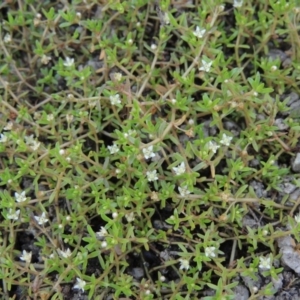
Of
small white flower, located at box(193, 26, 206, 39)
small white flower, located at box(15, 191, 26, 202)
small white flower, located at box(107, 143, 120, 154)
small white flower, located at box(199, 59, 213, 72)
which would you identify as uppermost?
small white flower, located at box(193, 26, 206, 39)

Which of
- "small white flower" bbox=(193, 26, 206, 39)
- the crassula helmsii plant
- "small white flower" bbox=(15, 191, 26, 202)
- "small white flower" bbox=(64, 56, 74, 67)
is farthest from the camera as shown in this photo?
"small white flower" bbox=(64, 56, 74, 67)

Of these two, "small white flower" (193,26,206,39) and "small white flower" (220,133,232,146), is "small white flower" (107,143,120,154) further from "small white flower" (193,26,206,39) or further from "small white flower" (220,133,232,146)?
"small white flower" (193,26,206,39)

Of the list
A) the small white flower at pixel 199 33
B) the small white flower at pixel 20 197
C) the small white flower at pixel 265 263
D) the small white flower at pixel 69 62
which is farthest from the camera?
the small white flower at pixel 69 62

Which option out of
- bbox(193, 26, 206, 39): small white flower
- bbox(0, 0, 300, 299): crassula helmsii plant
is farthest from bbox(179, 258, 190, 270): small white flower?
bbox(193, 26, 206, 39): small white flower

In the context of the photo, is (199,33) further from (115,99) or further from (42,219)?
(42,219)

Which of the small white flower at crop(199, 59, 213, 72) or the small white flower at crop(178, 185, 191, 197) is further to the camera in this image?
the small white flower at crop(199, 59, 213, 72)

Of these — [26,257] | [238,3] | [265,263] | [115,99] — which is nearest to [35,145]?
[115,99]

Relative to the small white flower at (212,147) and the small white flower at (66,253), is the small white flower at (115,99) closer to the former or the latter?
the small white flower at (212,147)

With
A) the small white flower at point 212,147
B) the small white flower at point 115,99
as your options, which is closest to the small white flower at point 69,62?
the small white flower at point 115,99

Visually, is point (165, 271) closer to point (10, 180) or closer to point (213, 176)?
point (213, 176)
